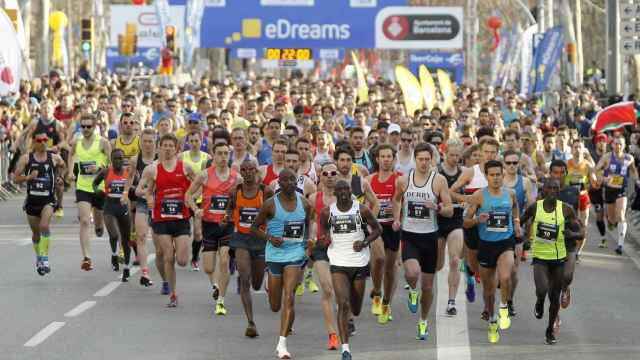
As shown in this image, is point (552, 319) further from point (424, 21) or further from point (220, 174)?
point (424, 21)

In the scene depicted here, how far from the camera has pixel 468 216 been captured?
15.1 m

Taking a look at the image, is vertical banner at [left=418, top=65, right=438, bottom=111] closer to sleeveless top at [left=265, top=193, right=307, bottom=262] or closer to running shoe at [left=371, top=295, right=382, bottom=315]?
running shoe at [left=371, top=295, right=382, bottom=315]

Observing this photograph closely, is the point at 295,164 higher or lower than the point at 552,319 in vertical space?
higher

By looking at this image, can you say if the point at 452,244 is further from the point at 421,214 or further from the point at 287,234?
the point at 287,234

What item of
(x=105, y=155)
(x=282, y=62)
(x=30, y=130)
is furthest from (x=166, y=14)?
(x=105, y=155)

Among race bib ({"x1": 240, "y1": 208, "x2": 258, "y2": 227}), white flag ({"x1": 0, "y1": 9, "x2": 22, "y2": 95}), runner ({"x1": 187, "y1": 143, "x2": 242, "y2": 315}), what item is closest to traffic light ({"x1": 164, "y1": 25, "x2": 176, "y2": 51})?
white flag ({"x1": 0, "y1": 9, "x2": 22, "y2": 95})

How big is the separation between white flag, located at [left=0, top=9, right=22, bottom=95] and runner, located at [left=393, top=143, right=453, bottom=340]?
16575mm

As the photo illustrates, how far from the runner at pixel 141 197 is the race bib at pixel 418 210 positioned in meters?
3.27

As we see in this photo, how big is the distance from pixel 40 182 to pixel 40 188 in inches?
2.6

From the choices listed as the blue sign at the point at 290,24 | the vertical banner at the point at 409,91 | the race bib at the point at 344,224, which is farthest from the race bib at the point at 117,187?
the blue sign at the point at 290,24

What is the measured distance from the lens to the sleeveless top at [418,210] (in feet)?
49.9

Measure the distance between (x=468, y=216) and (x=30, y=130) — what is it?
1112cm

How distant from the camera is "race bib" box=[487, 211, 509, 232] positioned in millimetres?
14977

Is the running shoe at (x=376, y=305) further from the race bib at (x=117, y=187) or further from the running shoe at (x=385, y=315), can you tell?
the race bib at (x=117, y=187)
